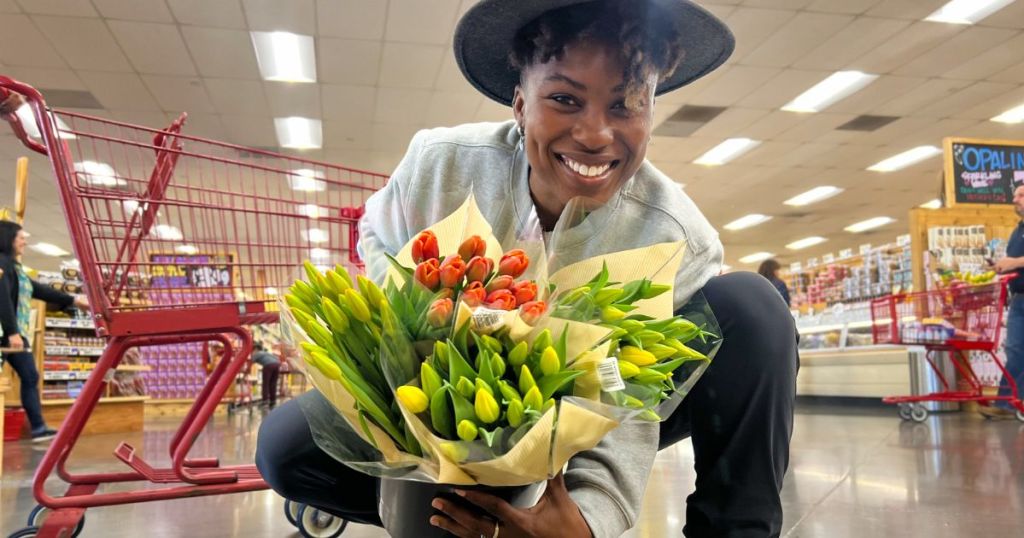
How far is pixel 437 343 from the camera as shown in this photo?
537 mm

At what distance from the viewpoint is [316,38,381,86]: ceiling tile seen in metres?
6.32

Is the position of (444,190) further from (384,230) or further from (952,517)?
(952,517)

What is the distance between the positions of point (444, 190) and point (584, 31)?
352 mm

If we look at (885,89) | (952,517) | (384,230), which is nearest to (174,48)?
(384,230)

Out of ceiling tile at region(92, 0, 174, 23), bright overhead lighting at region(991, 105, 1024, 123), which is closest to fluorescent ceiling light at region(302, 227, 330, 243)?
ceiling tile at region(92, 0, 174, 23)

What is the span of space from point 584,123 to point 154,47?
651 cm

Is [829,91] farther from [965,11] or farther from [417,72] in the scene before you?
[417,72]

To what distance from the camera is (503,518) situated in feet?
1.97

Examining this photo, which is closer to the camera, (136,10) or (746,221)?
(136,10)

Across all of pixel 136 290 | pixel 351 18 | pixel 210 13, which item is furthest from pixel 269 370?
pixel 136 290

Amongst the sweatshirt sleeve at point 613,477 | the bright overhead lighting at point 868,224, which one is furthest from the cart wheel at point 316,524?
the bright overhead lighting at point 868,224

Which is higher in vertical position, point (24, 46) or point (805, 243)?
point (24, 46)

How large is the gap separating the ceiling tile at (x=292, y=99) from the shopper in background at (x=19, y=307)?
9.96ft

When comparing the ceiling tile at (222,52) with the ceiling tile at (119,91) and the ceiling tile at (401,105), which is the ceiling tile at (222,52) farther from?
the ceiling tile at (401,105)
